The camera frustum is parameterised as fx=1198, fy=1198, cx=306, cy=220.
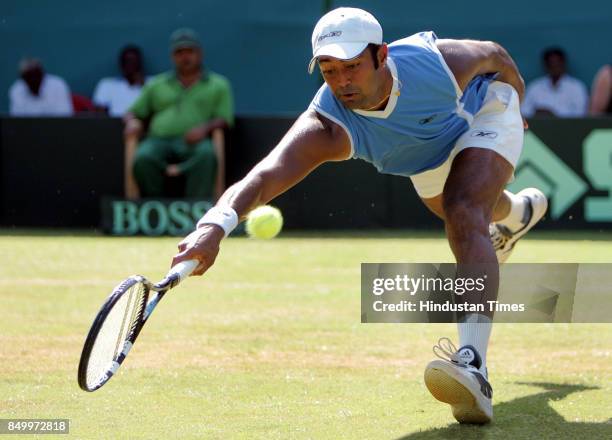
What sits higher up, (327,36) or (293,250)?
(327,36)

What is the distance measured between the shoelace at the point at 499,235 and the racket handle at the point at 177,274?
300 cm

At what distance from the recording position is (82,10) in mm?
13531

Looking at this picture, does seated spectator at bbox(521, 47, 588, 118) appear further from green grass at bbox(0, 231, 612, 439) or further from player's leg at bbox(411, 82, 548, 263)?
player's leg at bbox(411, 82, 548, 263)

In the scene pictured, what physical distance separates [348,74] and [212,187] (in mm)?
7016

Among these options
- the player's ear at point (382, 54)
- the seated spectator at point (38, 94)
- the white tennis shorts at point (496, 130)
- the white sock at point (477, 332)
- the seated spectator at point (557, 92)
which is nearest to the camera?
the white sock at point (477, 332)

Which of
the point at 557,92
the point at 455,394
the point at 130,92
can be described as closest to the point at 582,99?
the point at 557,92

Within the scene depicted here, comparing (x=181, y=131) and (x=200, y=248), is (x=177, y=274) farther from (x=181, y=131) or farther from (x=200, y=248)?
(x=181, y=131)

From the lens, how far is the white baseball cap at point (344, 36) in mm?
4895

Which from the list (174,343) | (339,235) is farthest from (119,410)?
(339,235)

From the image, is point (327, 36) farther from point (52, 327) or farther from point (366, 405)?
point (52, 327)

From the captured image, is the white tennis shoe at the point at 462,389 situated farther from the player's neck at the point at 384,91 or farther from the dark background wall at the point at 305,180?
the dark background wall at the point at 305,180

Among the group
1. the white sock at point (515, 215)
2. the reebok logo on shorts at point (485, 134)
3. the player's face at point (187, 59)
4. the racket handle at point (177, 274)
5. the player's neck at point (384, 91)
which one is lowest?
the white sock at point (515, 215)

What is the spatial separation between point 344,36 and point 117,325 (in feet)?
5.50

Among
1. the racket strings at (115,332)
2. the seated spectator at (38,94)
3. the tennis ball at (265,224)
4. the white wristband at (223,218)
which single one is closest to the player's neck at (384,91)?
the white wristband at (223,218)
